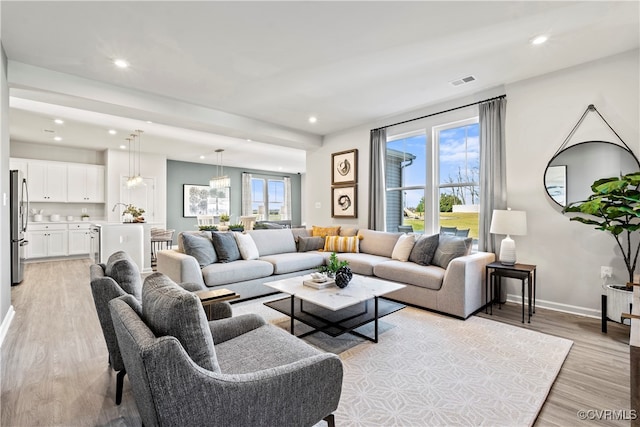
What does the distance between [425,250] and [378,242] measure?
104 cm

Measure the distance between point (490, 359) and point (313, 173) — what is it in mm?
5039

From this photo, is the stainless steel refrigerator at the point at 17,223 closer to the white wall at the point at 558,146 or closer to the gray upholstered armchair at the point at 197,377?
the gray upholstered armchair at the point at 197,377

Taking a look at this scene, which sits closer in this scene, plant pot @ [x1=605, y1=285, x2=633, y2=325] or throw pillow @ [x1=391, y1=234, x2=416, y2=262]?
plant pot @ [x1=605, y1=285, x2=633, y2=325]

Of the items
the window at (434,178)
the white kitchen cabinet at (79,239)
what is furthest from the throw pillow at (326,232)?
the white kitchen cabinet at (79,239)

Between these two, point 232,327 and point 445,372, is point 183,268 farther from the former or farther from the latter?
point 445,372

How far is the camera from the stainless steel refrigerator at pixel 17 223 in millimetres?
4387

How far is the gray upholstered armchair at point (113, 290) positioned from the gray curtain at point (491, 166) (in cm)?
398

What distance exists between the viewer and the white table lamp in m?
3.41

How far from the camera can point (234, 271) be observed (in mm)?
3926

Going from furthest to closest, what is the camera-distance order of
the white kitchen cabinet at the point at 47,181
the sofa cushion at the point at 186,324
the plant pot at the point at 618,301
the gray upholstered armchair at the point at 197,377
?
the white kitchen cabinet at the point at 47,181 < the plant pot at the point at 618,301 < the sofa cushion at the point at 186,324 < the gray upholstered armchair at the point at 197,377

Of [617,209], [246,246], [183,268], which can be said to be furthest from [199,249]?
[617,209]

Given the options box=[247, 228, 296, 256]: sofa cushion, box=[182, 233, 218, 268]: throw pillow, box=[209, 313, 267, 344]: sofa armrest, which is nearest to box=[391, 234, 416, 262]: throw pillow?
box=[247, 228, 296, 256]: sofa cushion

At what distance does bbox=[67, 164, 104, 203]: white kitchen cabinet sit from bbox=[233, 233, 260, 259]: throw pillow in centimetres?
561

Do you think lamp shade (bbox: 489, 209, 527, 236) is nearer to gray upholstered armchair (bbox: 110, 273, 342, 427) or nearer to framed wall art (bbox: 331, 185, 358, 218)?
framed wall art (bbox: 331, 185, 358, 218)
